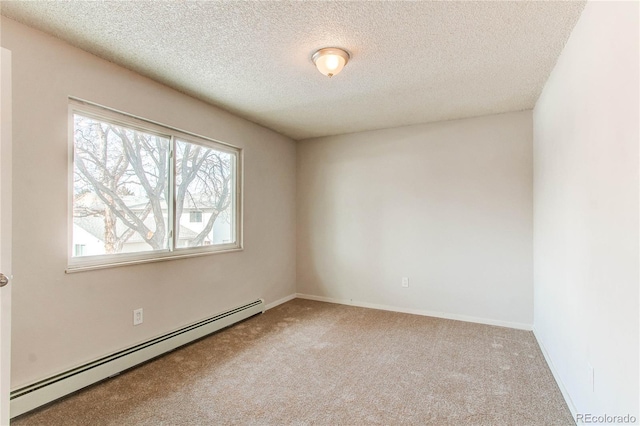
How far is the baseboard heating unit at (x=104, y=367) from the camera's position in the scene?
190 cm

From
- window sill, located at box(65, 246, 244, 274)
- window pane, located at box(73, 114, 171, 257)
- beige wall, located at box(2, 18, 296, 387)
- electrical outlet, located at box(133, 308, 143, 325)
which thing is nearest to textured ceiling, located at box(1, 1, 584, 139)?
beige wall, located at box(2, 18, 296, 387)

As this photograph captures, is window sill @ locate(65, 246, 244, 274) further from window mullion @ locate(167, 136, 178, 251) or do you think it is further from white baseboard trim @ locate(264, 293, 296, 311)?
white baseboard trim @ locate(264, 293, 296, 311)

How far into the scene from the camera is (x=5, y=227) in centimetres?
151

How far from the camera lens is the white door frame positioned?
4.90 ft

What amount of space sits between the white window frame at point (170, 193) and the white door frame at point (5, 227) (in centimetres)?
66

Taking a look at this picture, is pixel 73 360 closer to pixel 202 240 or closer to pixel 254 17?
pixel 202 240

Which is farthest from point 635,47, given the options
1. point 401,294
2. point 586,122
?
point 401,294

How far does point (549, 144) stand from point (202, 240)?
10.9ft

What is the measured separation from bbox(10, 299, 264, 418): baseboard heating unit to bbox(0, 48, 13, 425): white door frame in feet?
1.54

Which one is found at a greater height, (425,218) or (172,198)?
(172,198)

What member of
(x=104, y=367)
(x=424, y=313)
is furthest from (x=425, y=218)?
(x=104, y=367)

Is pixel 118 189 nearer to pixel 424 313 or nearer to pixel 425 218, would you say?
pixel 425 218

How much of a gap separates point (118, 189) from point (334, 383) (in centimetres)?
225

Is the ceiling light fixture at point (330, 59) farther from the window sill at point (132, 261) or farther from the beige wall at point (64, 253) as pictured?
the window sill at point (132, 261)
